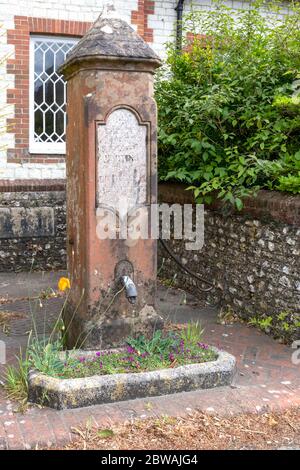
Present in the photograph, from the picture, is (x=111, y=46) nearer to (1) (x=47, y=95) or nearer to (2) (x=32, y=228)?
(2) (x=32, y=228)

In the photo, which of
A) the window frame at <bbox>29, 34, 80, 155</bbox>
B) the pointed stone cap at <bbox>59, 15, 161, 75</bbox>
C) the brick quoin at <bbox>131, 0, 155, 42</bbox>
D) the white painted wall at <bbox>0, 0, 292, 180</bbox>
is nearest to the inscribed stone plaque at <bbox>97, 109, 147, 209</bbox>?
the pointed stone cap at <bbox>59, 15, 161, 75</bbox>

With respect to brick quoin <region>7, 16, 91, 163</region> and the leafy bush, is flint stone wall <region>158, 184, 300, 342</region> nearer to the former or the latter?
the leafy bush

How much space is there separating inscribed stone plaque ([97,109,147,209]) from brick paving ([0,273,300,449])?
167 cm

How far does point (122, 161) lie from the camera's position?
4.78 meters

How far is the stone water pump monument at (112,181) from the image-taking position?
4.66 metres

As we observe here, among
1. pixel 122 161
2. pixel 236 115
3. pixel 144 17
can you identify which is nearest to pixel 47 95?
pixel 144 17

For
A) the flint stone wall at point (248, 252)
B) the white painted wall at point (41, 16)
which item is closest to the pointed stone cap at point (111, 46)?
the flint stone wall at point (248, 252)

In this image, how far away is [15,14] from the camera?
921cm

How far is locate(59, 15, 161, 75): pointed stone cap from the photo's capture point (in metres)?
4.61

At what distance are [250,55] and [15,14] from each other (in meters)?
4.23

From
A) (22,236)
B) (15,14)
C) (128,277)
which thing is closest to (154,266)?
(128,277)

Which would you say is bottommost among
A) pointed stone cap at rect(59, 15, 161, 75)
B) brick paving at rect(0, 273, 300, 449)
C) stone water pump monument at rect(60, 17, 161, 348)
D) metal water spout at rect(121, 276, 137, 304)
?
brick paving at rect(0, 273, 300, 449)

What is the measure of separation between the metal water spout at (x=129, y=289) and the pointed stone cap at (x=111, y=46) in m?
1.82

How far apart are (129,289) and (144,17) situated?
711 cm
